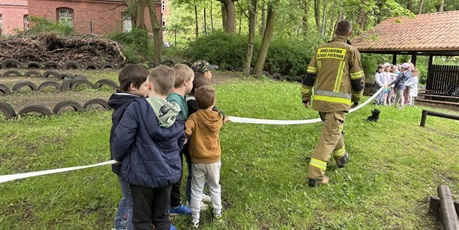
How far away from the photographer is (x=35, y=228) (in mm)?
3408

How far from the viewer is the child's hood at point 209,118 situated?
10.7 ft

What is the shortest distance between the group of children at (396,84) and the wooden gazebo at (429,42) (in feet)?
13.9

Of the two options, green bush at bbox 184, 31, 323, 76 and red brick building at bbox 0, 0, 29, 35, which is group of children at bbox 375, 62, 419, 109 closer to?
green bush at bbox 184, 31, 323, 76

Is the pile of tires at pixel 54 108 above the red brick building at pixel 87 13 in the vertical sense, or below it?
below

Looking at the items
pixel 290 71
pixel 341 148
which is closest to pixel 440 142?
Answer: pixel 341 148

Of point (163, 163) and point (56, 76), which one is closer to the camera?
point (163, 163)

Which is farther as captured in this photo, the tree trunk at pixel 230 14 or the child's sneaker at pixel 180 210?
the tree trunk at pixel 230 14

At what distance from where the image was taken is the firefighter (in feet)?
13.9

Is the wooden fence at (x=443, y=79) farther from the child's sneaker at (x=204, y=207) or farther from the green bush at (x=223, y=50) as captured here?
the child's sneaker at (x=204, y=207)

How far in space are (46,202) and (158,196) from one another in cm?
177

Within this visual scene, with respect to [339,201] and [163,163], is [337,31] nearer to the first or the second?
[339,201]

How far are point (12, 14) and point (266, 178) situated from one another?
154 feet

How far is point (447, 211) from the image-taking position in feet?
11.4

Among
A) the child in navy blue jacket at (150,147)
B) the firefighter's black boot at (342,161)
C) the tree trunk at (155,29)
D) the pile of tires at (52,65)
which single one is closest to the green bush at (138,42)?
the tree trunk at (155,29)
